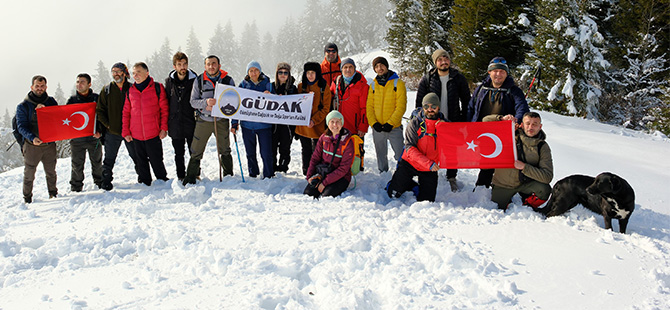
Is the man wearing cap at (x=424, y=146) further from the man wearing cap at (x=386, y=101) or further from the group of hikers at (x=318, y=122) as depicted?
the man wearing cap at (x=386, y=101)

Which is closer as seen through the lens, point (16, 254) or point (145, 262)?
point (145, 262)

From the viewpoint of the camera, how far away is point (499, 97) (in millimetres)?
5656

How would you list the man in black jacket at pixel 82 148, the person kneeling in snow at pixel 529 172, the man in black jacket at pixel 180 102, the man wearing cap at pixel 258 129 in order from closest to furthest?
the person kneeling in snow at pixel 529 172, the man in black jacket at pixel 180 102, the man wearing cap at pixel 258 129, the man in black jacket at pixel 82 148

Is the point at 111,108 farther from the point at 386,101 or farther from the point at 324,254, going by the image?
the point at 324,254

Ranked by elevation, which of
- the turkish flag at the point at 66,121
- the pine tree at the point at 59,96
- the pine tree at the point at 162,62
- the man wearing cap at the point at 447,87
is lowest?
the turkish flag at the point at 66,121

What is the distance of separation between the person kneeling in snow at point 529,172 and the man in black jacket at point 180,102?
5683 mm

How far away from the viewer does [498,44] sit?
61.5 feet

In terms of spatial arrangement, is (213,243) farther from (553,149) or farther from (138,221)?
(553,149)

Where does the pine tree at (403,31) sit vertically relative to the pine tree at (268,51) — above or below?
below

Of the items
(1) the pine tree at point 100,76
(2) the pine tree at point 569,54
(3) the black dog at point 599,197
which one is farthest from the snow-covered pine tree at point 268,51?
(3) the black dog at point 599,197

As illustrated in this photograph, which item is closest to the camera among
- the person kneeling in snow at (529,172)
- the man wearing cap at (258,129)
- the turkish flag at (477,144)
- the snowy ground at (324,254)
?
the snowy ground at (324,254)

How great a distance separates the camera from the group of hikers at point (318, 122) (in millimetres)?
5617

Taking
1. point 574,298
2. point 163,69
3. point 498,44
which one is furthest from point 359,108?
point 163,69

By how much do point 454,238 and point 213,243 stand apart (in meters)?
2.83
